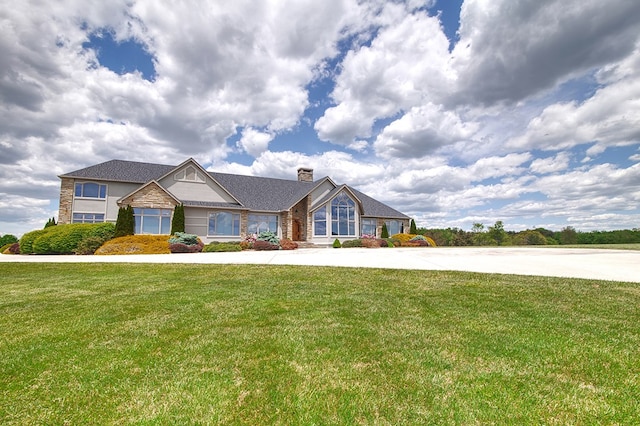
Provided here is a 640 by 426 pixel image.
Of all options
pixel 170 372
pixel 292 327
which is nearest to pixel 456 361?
pixel 292 327

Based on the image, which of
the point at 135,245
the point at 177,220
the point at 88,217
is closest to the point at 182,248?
the point at 135,245

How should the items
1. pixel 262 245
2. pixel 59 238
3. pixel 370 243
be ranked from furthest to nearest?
1. pixel 370 243
2. pixel 262 245
3. pixel 59 238

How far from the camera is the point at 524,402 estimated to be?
2.64 m

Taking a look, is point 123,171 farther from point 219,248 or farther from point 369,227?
point 369,227

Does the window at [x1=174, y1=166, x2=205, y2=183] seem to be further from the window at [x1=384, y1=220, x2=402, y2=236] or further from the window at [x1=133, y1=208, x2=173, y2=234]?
the window at [x1=384, y1=220, x2=402, y2=236]

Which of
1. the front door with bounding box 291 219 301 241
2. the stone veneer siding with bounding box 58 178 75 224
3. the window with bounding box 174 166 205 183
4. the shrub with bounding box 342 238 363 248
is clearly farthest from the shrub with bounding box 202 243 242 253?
the stone veneer siding with bounding box 58 178 75 224

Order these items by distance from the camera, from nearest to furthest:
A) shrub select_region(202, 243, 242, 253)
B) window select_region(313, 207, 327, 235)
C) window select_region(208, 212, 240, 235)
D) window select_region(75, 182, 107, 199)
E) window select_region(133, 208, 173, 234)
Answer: shrub select_region(202, 243, 242, 253) → window select_region(133, 208, 173, 234) → window select_region(75, 182, 107, 199) → window select_region(208, 212, 240, 235) → window select_region(313, 207, 327, 235)

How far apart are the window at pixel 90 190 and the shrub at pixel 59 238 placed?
4.62 metres

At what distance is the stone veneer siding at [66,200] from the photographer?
2277 centimetres

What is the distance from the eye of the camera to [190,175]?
25.7 meters

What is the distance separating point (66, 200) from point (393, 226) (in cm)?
2822

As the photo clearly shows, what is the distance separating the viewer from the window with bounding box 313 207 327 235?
2789 centimetres

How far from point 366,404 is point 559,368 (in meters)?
2.18

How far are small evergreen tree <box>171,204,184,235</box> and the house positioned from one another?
0.88m
